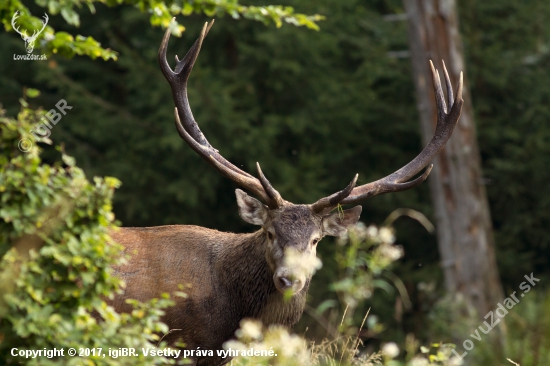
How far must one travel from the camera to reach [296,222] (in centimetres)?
541

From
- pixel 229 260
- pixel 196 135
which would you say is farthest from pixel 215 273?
pixel 196 135

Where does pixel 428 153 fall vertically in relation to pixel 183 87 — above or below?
below

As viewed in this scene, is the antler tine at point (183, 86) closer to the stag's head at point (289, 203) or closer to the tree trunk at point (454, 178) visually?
the stag's head at point (289, 203)

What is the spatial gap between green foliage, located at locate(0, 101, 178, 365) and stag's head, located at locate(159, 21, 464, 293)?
5.27ft

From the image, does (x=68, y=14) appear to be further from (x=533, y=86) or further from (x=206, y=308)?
(x=533, y=86)

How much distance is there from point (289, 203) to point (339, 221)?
1.41 feet

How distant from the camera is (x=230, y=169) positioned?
596cm

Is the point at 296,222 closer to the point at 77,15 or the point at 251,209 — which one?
the point at 251,209

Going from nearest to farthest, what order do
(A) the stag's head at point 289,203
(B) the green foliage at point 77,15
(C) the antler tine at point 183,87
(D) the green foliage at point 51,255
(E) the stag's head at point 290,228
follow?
(D) the green foliage at point 51,255 → (B) the green foliage at point 77,15 → (E) the stag's head at point 290,228 → (A) the stag's head at point 289,203 → (C) the antler tine at point 183,87

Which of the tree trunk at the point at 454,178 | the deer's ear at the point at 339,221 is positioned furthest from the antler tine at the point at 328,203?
the tree trunk at the point at 454,178

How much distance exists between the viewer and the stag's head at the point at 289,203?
17.2 feet

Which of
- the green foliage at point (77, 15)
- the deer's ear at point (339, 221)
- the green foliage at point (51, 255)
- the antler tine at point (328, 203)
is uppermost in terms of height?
the green foliage at point (77, 15)

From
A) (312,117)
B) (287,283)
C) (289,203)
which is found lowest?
(312,117)

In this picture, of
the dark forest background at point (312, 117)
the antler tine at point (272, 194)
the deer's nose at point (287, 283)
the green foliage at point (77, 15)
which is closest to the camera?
the green foliage at point (77, 15)
